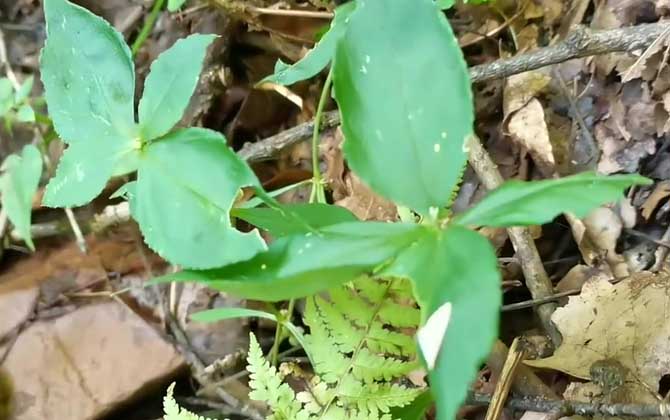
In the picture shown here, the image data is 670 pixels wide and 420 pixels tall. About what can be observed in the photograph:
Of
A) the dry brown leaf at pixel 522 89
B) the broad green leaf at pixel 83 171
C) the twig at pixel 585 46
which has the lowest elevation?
the dry brown leaf at pixel 522 89

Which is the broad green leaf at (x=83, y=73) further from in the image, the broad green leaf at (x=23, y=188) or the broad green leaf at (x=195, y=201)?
the broad green leaf at (x=23, y=188)

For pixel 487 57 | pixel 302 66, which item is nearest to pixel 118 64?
pixel 302 66

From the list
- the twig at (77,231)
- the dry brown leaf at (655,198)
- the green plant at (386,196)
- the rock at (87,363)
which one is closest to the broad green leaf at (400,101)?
the green plant at (386,196)

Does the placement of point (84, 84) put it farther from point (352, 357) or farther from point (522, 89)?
point (522, 89)

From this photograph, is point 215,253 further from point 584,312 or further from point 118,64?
point 584,312

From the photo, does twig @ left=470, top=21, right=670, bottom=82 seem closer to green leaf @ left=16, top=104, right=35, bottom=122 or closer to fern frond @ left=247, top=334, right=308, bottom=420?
fern frond @ left=247, top=334, right=308, bottom=420
